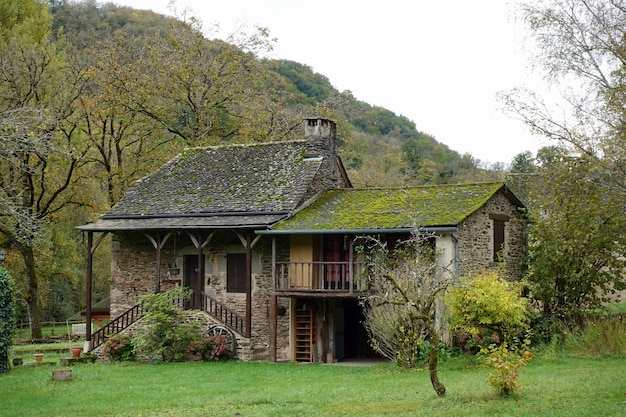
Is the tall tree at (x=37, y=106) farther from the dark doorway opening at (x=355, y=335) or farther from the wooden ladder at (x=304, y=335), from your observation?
the dark doorway opening at (x=355, y=335)

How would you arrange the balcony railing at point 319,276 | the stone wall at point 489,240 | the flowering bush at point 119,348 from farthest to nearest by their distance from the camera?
the flowering bush at point 119,348 < the stone wall at point 489,240 < the balcony railing at point 319,276

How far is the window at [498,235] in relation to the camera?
934 inches

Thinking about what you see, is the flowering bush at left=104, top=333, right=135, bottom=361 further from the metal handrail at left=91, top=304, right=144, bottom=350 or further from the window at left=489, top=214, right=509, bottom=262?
the window at left=489, top=214, right=509, bottom=262

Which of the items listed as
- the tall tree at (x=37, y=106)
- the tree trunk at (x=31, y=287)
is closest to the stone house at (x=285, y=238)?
the tall tree at (x=37, y=106)

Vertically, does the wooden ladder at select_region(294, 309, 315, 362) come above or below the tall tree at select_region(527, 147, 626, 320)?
below

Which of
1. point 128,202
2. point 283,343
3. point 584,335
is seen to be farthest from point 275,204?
point 584,335

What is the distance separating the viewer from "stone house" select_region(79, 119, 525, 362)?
22.4m

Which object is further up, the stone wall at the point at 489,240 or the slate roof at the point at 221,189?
the slate roof at the point at 221,189

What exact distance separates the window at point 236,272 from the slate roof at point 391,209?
2.45m

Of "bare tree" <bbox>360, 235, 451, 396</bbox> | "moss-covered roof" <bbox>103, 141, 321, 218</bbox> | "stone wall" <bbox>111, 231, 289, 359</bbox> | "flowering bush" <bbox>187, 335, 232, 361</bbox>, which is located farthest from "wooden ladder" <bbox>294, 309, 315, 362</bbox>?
"moss-covered roof" <bbox>103, 141, 321, 218</bbox>

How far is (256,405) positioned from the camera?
14.6 m

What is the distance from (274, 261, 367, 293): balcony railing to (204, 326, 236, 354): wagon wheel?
206 centimetres

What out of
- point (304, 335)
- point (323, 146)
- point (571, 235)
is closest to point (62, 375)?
point (304, 335)

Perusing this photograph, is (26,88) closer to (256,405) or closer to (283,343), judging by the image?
(283,343)
